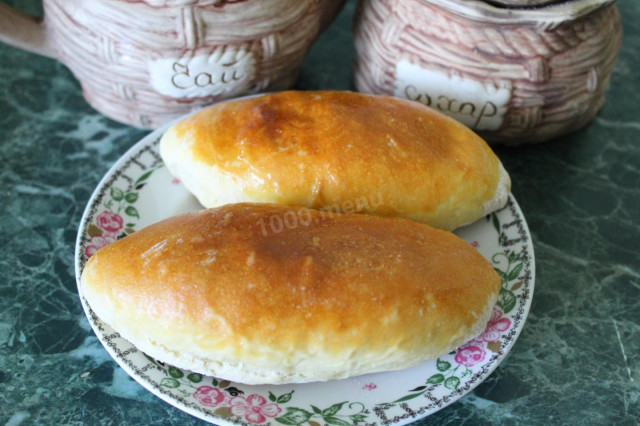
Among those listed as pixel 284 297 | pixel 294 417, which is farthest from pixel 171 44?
pixel 294 417

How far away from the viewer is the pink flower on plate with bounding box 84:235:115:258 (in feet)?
2.86

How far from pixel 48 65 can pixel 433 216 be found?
0.81 m

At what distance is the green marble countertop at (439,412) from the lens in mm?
829

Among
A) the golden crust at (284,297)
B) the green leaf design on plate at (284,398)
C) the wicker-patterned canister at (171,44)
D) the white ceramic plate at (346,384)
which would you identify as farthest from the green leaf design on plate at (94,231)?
the green leaf design on plate at (284,398)

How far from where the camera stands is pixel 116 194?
0.95 metres

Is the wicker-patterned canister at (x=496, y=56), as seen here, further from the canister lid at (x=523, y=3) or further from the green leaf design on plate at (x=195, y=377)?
the green leaf design on plate at (x=195, y=377)

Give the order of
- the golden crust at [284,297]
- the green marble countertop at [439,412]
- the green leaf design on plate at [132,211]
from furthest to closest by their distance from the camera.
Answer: the green leaf design on plate at [132,211]
the green marble countertop at [439,412]
the golden crust at [284,297]

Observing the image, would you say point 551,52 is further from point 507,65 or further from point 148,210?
point 148,210

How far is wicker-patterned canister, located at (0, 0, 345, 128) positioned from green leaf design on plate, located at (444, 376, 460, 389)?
536 millimetres

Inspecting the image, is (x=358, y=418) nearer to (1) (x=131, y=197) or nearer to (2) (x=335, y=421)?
(2) (x=335, y=421)

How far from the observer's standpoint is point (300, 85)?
4.09 feet

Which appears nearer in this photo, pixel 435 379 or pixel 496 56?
pixel 435 379

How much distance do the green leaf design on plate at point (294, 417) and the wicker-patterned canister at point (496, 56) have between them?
53cm

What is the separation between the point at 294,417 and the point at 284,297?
14 cm
